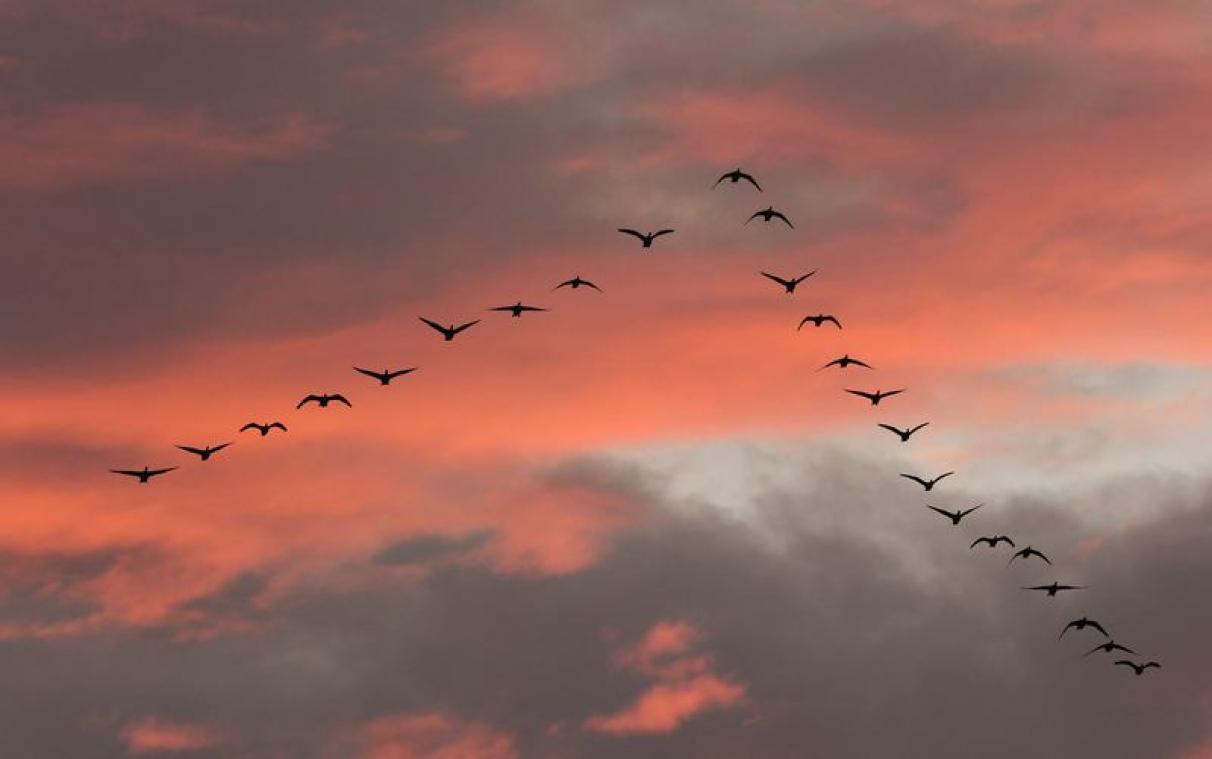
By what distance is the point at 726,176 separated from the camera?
7677 inches
